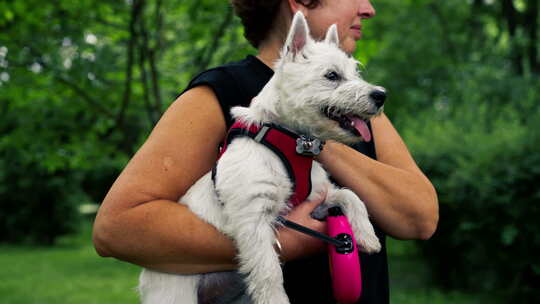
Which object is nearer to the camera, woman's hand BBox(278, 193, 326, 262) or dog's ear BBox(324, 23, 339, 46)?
woman's hand BBox(278, 193, 326, 262)

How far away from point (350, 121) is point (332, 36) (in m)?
Answer: 0.49

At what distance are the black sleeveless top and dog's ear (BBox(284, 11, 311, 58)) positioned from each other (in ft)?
0.84

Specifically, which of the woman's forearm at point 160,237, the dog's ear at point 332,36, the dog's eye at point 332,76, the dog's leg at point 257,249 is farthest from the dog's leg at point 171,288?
the dog's ear at point 332,36

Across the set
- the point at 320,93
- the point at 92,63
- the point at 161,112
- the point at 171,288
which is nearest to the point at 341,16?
the point at 320,93

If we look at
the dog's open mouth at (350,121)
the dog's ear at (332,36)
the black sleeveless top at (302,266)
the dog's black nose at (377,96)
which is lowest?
the black sleeveless top at (302,266)

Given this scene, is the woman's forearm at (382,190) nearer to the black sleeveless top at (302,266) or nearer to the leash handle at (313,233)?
the black sleeveless top at (302,266)

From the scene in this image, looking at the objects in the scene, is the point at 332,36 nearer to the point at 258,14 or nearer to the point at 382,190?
the point at 258,14

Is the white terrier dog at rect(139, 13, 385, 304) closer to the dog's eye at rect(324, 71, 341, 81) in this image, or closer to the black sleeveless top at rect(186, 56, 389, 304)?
the dog's eye at rect(324, 71, 341, 81)

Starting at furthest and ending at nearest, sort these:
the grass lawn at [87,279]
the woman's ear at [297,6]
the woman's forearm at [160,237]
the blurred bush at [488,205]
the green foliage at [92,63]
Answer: the grass lawn at [87,279] < the blurred bush at [488,205] < the green foliage at [92,63] < the woman's ear at [297,6] < the woman's forearm at [160,237]

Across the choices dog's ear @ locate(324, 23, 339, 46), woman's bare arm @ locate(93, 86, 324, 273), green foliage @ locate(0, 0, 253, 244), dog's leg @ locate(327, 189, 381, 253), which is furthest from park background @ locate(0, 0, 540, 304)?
woman's bare arm @ locate(93, 86, 324, 273)

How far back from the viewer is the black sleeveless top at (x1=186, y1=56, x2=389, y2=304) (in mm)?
2715

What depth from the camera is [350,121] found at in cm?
274

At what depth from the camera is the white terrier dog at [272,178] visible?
2.51 m

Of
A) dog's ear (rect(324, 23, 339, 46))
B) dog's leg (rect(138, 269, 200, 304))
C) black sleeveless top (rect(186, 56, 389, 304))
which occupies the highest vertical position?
dog's ear (rect(324, 23, 339, 46))
